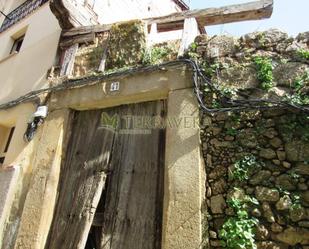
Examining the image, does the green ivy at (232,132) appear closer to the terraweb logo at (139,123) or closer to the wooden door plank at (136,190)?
the terraweb logo at (139,123)

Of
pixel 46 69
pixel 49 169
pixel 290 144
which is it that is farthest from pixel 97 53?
pixel 290 144

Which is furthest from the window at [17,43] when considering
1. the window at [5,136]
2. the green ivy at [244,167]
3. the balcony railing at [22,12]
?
the green ivy at [244,167]

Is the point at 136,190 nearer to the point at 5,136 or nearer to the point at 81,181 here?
the point at 81,181

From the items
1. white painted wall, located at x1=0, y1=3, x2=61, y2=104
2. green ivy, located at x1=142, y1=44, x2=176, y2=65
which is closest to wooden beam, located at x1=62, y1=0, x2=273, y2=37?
green ivy, located at x1=142, y1=44, x2=176, y2=65

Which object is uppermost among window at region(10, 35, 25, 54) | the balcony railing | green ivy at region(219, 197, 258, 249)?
the balcony railing

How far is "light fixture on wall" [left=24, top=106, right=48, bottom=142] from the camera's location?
4457 mm

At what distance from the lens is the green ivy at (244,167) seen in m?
2.92

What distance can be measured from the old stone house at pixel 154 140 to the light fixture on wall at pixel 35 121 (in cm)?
2

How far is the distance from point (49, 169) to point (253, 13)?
336 centimetres

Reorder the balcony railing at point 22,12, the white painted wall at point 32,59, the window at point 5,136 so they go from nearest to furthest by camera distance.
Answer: the white painted wall at point 32,59 < the window at point 5,136 < the balcony railing at point 22,12

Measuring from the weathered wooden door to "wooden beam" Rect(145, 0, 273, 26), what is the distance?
4.45 feet

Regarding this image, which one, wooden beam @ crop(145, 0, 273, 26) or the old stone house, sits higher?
wooden beam @ crop(145, 0, 273, 26)

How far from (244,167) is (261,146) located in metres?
0.28

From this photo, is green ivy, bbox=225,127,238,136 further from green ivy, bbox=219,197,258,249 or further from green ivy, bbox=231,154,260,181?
green ivy, bbox=219,197,258,249
